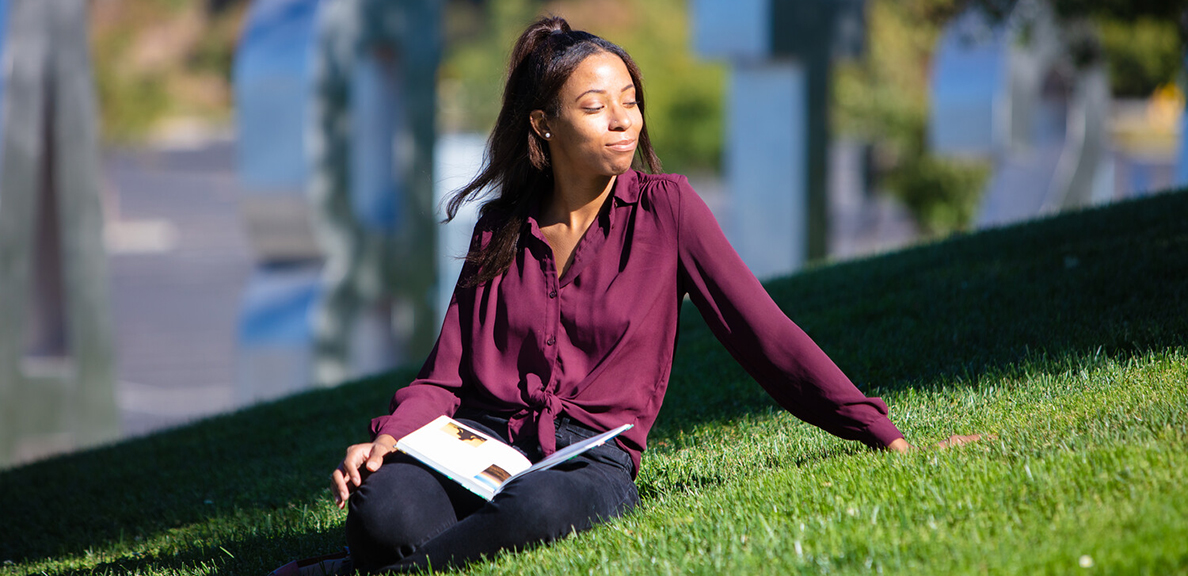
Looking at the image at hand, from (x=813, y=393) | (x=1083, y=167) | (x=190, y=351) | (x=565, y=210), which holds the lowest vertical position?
(x=190, y=351)

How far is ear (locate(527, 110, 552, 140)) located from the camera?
11.1ft

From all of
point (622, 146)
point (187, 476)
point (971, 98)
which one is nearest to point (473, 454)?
point (622, 146)

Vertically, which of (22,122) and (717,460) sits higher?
(22,122)

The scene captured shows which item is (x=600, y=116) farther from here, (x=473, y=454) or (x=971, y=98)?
(x=971, y=98)

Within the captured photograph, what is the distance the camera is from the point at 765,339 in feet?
10.3

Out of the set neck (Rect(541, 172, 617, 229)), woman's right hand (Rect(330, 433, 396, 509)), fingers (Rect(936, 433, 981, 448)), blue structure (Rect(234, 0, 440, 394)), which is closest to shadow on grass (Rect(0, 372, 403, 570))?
woman's right hand (Rect(330, 433, 396, 509))

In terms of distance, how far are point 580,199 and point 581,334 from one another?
422 millimetres

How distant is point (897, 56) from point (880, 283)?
851 inches

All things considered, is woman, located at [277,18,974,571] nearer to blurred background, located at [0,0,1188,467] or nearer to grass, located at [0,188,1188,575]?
grass, located at [0,188,1188,575]

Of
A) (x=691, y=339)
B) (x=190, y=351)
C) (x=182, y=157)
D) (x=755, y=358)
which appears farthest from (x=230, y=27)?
(x=755, y=358)

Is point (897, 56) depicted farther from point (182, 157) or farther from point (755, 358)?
point (182, 157)

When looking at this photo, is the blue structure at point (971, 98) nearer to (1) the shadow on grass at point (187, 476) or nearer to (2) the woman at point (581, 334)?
(1) the shadow on grass at point (187, 476)

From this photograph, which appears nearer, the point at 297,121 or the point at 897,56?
the point at 297,121

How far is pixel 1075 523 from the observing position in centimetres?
267
